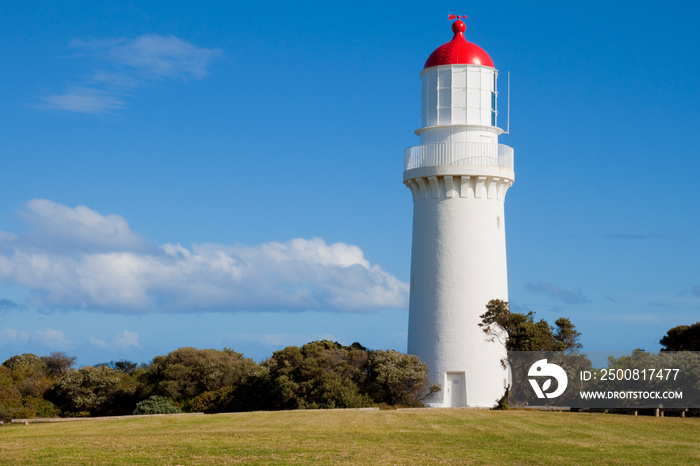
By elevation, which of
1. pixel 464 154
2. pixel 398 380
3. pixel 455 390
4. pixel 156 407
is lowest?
pixel 156 407

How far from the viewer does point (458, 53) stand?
36406 millimetres

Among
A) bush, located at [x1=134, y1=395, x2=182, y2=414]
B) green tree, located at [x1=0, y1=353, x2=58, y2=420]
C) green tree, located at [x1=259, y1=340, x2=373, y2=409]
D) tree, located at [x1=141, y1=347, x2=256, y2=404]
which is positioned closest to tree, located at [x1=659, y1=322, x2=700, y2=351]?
green tree, located at [x1=259, y1=340, x2=373, y2=409]

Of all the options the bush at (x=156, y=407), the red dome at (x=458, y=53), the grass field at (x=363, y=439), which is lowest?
the grass field at (x=363, y=439)

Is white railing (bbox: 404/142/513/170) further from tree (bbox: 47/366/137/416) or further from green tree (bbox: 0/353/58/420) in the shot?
green tree (bbox: 0/353/58/420)

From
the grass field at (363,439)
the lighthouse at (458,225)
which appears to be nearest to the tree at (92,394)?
the grass field at (363,439)

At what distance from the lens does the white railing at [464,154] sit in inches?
1412

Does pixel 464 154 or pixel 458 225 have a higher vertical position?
pixel 464 154

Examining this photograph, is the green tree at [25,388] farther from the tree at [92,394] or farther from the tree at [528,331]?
the tree at [528,331]

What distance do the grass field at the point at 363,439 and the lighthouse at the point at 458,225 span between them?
517 cm

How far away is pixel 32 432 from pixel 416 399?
15.0 metres

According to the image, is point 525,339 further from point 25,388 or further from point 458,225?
point 25,388

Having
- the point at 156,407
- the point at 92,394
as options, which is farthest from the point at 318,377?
the point at 92,394

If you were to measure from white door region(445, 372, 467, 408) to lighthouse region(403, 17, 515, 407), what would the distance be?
0.04 m

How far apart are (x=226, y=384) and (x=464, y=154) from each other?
13848 millimetres
